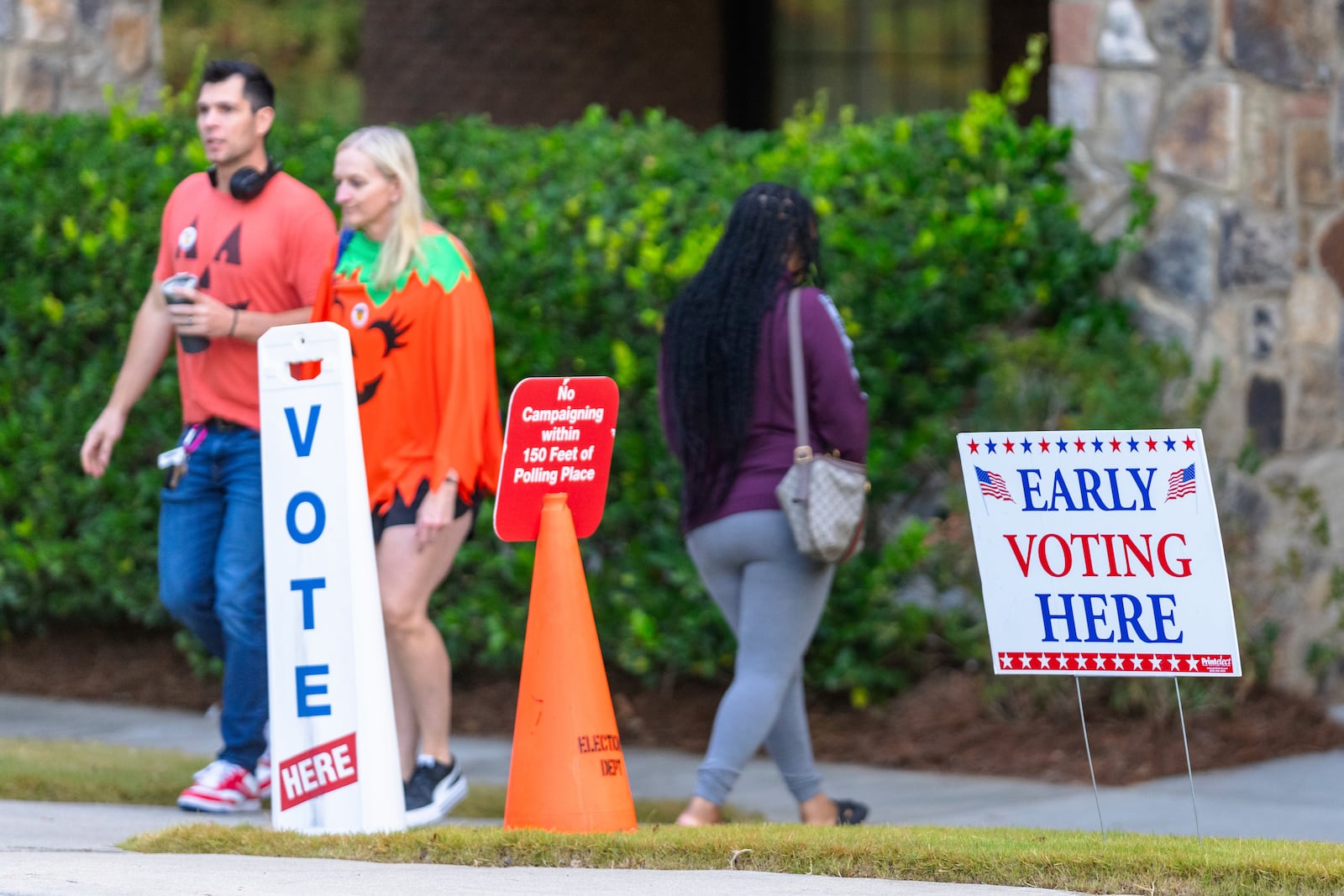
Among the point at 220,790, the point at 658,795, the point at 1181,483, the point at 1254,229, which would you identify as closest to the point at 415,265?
the point at 220,790

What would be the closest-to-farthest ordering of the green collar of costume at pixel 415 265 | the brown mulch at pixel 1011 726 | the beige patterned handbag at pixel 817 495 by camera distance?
the beige patterned handbag at pixel 817 495 → the green collar of costume at pixel 415 265 → the brown mulch at pixel 1011 726

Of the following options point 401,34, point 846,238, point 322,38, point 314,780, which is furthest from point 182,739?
point 322,38

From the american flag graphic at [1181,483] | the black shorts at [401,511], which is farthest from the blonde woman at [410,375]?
the american flag graphic at [1181,483]

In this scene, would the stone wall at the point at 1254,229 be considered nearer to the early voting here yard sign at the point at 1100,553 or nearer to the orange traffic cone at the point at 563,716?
the early voting here yard sign at the point at 1100,553

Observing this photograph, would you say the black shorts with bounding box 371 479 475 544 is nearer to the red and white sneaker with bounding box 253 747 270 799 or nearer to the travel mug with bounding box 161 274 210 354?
the travel mug with bounding box 161 274 210 354

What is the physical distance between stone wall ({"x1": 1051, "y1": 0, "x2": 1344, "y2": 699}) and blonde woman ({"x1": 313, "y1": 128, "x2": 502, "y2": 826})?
2.99 metres

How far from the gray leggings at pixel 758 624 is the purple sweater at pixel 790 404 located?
8cm

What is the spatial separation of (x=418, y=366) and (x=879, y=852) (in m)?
2.02

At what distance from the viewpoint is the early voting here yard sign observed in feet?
14.9

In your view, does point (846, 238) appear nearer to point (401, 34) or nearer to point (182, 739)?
point (182, 739)

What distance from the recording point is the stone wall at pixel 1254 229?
24.0 ft

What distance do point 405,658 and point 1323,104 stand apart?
167 inches

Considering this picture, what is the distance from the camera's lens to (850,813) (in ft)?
19.0

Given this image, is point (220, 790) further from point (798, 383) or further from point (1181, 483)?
point (1181, 483)
